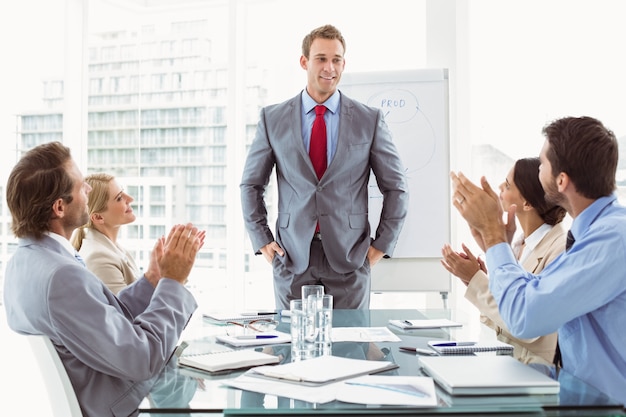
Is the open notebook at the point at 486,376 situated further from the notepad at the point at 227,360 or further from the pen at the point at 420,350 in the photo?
the notepad at the point at 227,360

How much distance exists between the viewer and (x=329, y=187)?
3176 millimetres

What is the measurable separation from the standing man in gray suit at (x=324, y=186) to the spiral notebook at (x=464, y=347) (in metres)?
1.38

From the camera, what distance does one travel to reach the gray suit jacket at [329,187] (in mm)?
3178

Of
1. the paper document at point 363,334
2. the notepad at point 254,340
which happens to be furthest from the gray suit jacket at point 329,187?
the notepad at point 254,340

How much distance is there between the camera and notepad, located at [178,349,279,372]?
5.11 ft

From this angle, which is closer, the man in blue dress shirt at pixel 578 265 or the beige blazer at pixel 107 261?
the man in blue dress shirt at pixel 578 265

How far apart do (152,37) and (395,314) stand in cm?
356

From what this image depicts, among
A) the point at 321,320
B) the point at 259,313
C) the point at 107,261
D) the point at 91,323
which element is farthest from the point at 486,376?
the point at 107,261

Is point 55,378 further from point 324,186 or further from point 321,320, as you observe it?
point 324,186

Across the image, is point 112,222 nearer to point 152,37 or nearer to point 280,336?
point 280,336

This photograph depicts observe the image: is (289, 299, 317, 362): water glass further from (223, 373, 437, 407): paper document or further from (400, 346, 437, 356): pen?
(223, 373, 437, 407): paper document

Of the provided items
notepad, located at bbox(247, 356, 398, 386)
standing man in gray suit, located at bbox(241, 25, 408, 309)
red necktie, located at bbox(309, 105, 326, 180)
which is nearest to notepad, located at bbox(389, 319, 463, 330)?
notepad, located at bbox(247, 356, 398, 386)

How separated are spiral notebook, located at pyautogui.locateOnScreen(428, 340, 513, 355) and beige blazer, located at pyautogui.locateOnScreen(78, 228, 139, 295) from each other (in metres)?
1.26

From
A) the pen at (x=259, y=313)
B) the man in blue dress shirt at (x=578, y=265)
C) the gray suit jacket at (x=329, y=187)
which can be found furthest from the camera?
the gray suit jacket at (x=329, y=187)
